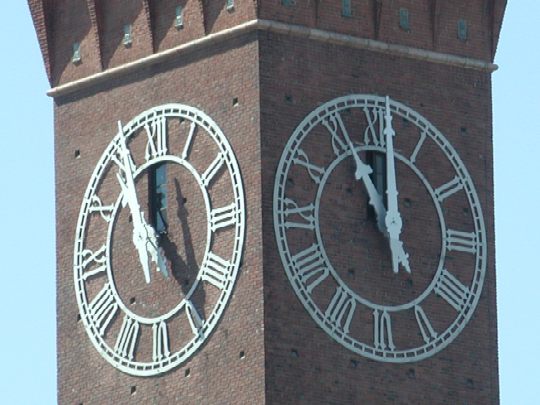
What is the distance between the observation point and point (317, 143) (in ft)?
235

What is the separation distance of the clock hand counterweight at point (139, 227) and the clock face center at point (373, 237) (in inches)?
102

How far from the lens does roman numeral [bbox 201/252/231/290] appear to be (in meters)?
71.1

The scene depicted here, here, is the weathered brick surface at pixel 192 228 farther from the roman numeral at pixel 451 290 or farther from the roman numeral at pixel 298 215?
the roman numeral at pixel 451 290

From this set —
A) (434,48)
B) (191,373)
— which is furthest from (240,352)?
(434,48)

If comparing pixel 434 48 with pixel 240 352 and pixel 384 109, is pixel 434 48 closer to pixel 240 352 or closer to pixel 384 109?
pixel 384 109

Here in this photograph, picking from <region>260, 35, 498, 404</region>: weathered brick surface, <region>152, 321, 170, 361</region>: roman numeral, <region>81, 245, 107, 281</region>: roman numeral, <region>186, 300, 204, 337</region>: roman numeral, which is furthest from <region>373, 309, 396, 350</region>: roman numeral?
<region>81, 245, 107, 281</region>: roman numeral

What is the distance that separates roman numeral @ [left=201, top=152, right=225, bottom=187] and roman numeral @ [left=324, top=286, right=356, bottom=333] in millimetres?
2518

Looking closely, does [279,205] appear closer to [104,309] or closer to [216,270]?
[216,270]

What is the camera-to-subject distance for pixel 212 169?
7169 cm

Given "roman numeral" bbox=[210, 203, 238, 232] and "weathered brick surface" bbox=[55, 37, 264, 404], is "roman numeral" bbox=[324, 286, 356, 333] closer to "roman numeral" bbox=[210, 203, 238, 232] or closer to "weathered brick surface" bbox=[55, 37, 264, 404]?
"weathered brick surface" bbox=[55, 37, 264, 404]

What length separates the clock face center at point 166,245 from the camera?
236 ft

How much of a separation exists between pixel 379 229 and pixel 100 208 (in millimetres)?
4497

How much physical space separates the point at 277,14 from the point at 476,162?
13.6ft

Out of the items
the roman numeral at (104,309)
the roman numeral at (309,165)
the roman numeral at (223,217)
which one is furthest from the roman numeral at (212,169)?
the roman numeral at (104,309)
